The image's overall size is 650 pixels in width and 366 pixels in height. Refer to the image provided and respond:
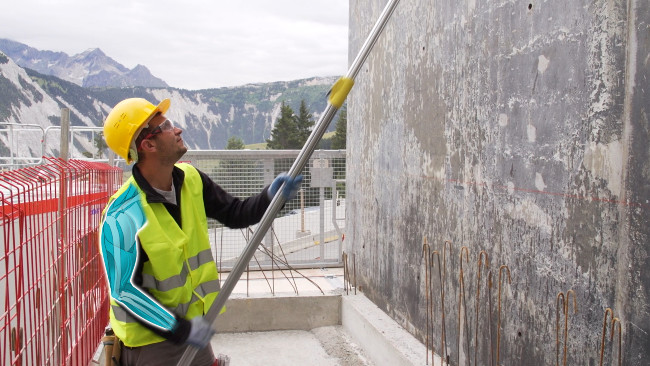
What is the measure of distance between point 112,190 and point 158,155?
3.58m

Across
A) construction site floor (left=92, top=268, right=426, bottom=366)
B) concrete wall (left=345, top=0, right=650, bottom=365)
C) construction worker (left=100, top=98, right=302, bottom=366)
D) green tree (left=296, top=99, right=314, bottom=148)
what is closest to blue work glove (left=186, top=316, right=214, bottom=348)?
construction worker (left=100, top=98, right=302, bottom=366)

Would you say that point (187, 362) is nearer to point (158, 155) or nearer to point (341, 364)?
point (158, 155)

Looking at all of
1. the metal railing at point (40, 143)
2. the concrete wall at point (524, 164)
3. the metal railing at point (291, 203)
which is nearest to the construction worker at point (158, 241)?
the concrete wall at point (524, 164)

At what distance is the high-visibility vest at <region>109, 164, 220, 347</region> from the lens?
117 inches

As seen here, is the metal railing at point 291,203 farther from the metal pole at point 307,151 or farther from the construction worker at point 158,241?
the metal pole at point 307,151

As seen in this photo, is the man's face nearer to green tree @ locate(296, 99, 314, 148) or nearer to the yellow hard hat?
the yellow hard hat

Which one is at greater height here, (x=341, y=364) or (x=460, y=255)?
(x=460, y=255)

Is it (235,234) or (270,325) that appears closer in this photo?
(270,325)

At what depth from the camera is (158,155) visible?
3307 millimetres

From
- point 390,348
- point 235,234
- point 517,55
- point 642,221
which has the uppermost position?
point 517,55

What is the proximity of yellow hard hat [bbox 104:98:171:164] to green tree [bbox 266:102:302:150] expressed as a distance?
6411 cm

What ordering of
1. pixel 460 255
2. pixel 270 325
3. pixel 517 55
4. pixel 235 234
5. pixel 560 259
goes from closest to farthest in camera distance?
pixel 560 259 → pixel 517 55 → pixel 460 255 → pixel 270 325 → pixel 235 234

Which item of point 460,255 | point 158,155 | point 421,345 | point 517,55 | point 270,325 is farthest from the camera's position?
point 270,325

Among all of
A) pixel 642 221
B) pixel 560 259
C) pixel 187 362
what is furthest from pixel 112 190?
pixel 642 221
